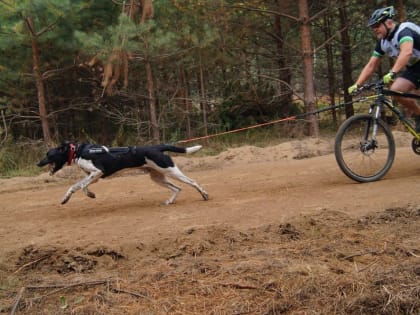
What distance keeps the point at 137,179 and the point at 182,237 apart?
449 centimetres

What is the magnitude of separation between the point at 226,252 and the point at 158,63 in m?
10.1

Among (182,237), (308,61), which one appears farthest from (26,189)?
(308,61)

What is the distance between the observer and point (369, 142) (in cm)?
648

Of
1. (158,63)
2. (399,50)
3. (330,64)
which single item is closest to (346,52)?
(330,64)

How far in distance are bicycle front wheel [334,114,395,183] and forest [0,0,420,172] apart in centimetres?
602

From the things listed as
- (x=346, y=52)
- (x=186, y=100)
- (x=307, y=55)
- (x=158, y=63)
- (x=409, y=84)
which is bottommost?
(x=409, y=84)

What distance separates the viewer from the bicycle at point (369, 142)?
6453mm

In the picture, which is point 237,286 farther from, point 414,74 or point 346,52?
point 346,52

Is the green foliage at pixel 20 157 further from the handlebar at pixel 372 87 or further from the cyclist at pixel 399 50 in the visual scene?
the cyclist at pixel 399 50

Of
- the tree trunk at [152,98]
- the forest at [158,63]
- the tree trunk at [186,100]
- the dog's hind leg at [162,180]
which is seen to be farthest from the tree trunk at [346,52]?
the dog's hind leg at [162,180]

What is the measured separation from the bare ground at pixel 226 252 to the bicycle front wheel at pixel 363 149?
0.72 feet

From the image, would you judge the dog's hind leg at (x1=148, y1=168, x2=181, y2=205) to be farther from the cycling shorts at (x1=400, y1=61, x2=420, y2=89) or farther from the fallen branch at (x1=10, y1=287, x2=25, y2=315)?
the cycling shorts at (x1=400, y1=61, x2=420, y2=89)

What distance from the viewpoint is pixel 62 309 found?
11.2 ft

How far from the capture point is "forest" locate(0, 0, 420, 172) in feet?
37.5
